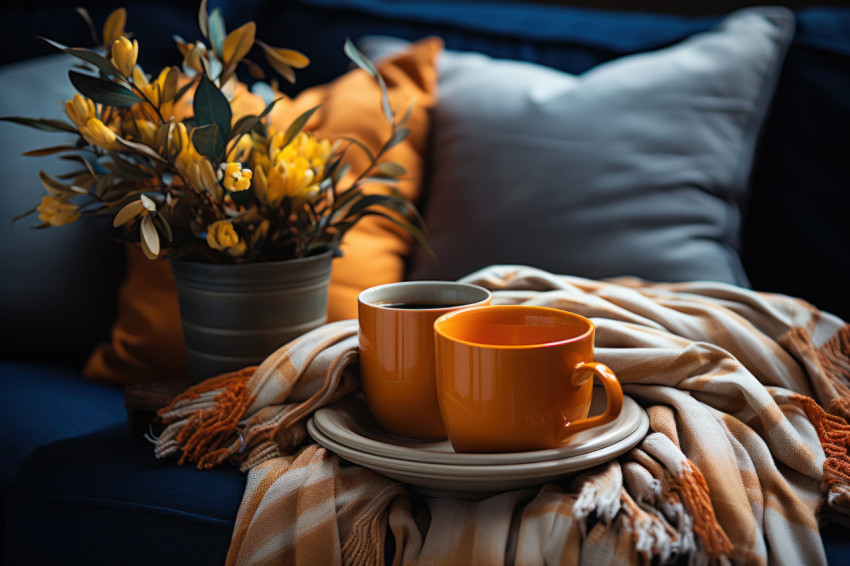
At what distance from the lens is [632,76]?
1158 mm

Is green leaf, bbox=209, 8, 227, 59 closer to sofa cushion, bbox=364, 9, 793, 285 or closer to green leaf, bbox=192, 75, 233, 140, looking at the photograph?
green leaf, bbox=192, 75, 233, 140

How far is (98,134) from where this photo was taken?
2.47 feet

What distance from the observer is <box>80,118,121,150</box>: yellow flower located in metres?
0.75

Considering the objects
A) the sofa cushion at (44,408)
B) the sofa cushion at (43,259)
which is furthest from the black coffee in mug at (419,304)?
the sofa cushion at (43,259)

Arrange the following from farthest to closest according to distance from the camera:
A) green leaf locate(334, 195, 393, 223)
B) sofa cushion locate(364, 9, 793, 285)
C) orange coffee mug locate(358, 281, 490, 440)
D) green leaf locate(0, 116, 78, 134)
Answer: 1. sofa cushion locate(364, 9, 793, 285)
2. green leaf locate(334, 195, 393, 223)
3. green leaf locate(0, 116, 78, 134)
4. orange coffee mug locate(358, 281, 490, 440)

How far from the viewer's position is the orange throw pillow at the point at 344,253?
1122 millimetres

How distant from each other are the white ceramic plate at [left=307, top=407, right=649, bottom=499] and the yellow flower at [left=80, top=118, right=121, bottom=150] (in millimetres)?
407

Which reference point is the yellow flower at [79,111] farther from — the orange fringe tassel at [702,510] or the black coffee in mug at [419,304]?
the orange fringe tassel at [702,510]

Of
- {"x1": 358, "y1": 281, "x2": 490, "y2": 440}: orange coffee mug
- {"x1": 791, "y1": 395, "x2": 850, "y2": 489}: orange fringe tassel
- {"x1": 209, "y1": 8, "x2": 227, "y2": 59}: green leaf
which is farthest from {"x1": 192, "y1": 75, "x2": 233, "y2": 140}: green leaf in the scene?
{"x1": 791, "y1": 395, "x2": 850, "y2": 489}: orange fringe tassel

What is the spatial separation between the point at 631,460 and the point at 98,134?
0.63 m

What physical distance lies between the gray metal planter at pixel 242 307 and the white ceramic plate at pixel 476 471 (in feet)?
0.76

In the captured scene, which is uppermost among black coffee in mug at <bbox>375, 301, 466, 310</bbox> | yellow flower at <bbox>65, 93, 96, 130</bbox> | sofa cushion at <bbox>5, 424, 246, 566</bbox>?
yellow flower at <bbox>65, 93, 96, 130</bbox>

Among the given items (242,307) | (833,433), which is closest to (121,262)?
(242,307)

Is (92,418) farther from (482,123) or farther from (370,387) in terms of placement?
(482,123)
